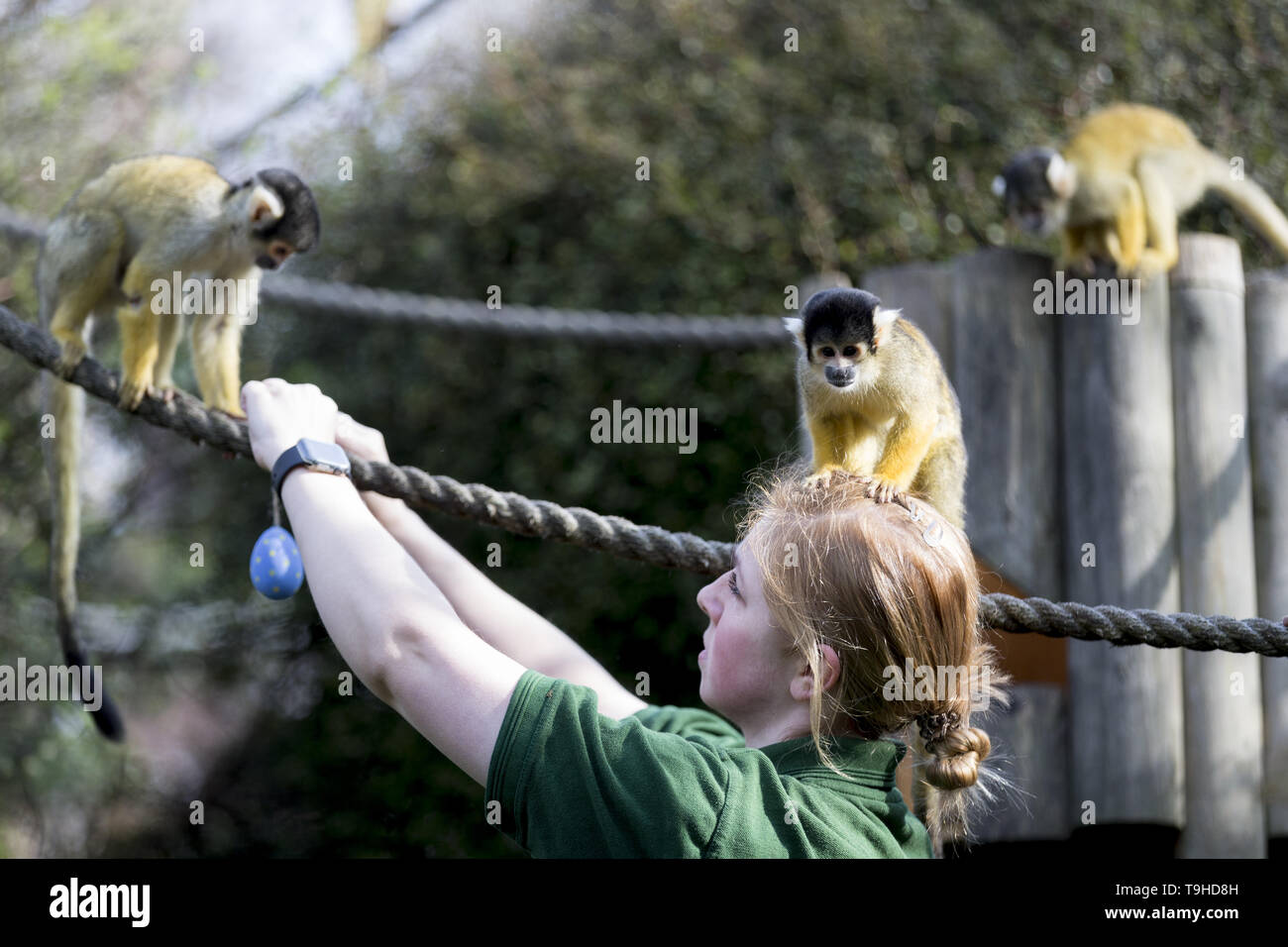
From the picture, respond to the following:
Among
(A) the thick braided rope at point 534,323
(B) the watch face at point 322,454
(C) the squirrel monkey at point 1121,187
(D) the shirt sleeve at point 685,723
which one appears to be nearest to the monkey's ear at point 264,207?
(A) the thick braided rope at point 534,323

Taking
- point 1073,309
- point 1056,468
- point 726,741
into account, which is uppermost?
point 1073,309

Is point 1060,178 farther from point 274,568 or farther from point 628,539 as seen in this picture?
point 274,568

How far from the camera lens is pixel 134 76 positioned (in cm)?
763

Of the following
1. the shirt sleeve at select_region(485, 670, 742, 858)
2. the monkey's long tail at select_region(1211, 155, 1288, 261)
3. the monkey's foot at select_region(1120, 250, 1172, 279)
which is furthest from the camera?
the monkey's long tail at select_region(1211, 155, 1288, 261)

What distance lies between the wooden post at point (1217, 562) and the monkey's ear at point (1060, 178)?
1359 millimetres

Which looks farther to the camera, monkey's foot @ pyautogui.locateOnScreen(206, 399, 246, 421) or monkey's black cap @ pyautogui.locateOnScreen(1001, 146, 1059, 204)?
monkey's black cap @ pyautogui.locateOnScreen(1001, 146, 1059, 204)

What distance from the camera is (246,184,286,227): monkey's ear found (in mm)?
3547

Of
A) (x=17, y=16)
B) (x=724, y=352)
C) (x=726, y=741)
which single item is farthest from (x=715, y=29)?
(x=726, y=741)

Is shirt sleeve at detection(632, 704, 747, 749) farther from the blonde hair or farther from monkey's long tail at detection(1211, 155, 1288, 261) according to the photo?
monkey's long tail at detection(1211, 155, 1288, 261)

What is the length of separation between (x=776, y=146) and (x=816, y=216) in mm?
569

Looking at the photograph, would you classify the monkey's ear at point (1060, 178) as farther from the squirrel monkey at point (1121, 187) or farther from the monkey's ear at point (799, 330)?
the monkey's ear at point (799, 330)

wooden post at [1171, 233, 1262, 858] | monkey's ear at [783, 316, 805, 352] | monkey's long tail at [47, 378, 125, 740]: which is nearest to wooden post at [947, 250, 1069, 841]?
wooden post at [1171, 233, 1262, 858]

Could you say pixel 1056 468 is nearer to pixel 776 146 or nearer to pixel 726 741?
pixel 726 741

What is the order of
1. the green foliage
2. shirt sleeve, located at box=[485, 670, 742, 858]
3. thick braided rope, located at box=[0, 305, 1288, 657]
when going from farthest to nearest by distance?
the green foliage → thick braided rope, located at box=[0, 305, 1288, 657] → shirt sleeve, located at box=[485, 670, 742, 858]
